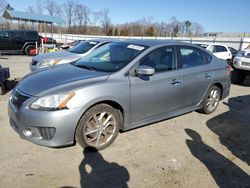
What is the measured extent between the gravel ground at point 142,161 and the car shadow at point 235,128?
18 millimetres

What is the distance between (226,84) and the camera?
5.98 m

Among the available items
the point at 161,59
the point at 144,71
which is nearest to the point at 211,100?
the point at 161,59

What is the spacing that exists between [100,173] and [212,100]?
3.55m

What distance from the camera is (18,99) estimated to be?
11.7 feet

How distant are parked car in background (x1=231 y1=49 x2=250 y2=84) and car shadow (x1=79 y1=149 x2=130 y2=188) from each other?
776 centimetres

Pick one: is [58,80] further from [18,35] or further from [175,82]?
[18,35]

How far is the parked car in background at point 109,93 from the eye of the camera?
132 inches

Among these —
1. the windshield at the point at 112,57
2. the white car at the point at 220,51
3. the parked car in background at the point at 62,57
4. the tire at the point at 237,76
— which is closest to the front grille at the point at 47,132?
the windshield at the point at 112,57

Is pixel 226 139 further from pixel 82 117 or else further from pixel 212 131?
pixel 82 117

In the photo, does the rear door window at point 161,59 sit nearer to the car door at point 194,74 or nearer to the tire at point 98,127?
the car door at point 194,74

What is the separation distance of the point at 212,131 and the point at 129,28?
60.9 metres

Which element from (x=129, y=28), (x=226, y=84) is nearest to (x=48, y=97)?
(x=226, y=84)

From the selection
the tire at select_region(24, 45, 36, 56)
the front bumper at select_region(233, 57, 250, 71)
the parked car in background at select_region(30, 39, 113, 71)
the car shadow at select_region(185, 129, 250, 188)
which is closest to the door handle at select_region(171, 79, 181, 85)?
the car shadow at select_region(185, 129, 250, 188)

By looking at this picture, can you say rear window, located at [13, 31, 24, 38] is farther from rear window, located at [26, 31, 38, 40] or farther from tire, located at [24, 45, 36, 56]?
tire, located at [24, 45, 36, 56]
